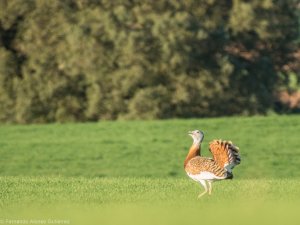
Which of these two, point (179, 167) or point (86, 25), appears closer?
point (179, 167)

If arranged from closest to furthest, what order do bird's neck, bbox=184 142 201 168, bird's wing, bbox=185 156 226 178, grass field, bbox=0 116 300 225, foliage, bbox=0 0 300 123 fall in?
grass field, bbox=0 116 300 225 < bird's wing, bbox=185 156 226 178 < bird's neck, bbox=184 142 201 168 < foliage, bbox=0 0 300 123

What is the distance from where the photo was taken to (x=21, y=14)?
119ft

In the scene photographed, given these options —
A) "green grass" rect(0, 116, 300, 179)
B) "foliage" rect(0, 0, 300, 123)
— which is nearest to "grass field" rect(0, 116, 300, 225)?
"green grass" rect(0, 116, 300, 179)

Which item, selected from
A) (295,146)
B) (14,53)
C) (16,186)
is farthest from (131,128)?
(16,186)

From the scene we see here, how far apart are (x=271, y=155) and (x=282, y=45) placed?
11.8 metres

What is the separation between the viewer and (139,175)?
2341 cm

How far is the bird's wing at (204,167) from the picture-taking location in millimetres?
11148

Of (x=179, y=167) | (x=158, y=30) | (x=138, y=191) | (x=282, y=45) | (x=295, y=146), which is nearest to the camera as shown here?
(x=138, y=191)

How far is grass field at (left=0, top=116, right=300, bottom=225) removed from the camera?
9.80 metres

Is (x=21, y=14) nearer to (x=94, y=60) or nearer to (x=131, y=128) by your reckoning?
(x=94, y=60)

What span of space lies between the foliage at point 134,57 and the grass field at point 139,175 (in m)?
4.26

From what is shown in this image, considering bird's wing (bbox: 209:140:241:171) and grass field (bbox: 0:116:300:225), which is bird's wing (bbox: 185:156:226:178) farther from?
grass field (bbox: 0:116:300:225)

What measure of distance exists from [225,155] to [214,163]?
17 centimetres

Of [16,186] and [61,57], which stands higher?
[16,186]
